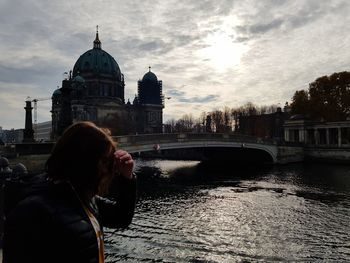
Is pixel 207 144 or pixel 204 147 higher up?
pixel 207 144

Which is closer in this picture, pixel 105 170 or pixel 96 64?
pixel 105 170

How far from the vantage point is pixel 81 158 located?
2059 millimetres

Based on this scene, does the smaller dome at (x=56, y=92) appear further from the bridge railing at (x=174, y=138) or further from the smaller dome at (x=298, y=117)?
the bridge railing at (x=174, y=138)

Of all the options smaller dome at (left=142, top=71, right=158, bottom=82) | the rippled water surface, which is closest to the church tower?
smaller dome at (left=142, top=71, right=158, bottom=82)

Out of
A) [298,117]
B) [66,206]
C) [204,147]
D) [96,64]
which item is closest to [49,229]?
[66,206]

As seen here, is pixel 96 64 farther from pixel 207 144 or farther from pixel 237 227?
pixel 237 227

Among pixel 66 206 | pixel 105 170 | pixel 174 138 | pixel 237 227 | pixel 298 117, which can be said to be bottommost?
pixel 237 227

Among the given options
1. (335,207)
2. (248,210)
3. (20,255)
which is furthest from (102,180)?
(335,207)

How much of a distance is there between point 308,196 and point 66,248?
80.4ft

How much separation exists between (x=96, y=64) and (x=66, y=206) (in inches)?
4044

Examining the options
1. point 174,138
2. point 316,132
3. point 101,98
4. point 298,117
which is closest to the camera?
point 174,138

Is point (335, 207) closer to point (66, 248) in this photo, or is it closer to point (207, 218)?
point (207, 218)

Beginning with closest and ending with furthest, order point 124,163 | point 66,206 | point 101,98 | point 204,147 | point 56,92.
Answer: point 66,206 < point 124,163 < point 204,147 < point 56,92 < point 101,98

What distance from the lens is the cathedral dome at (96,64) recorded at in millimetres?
99812
